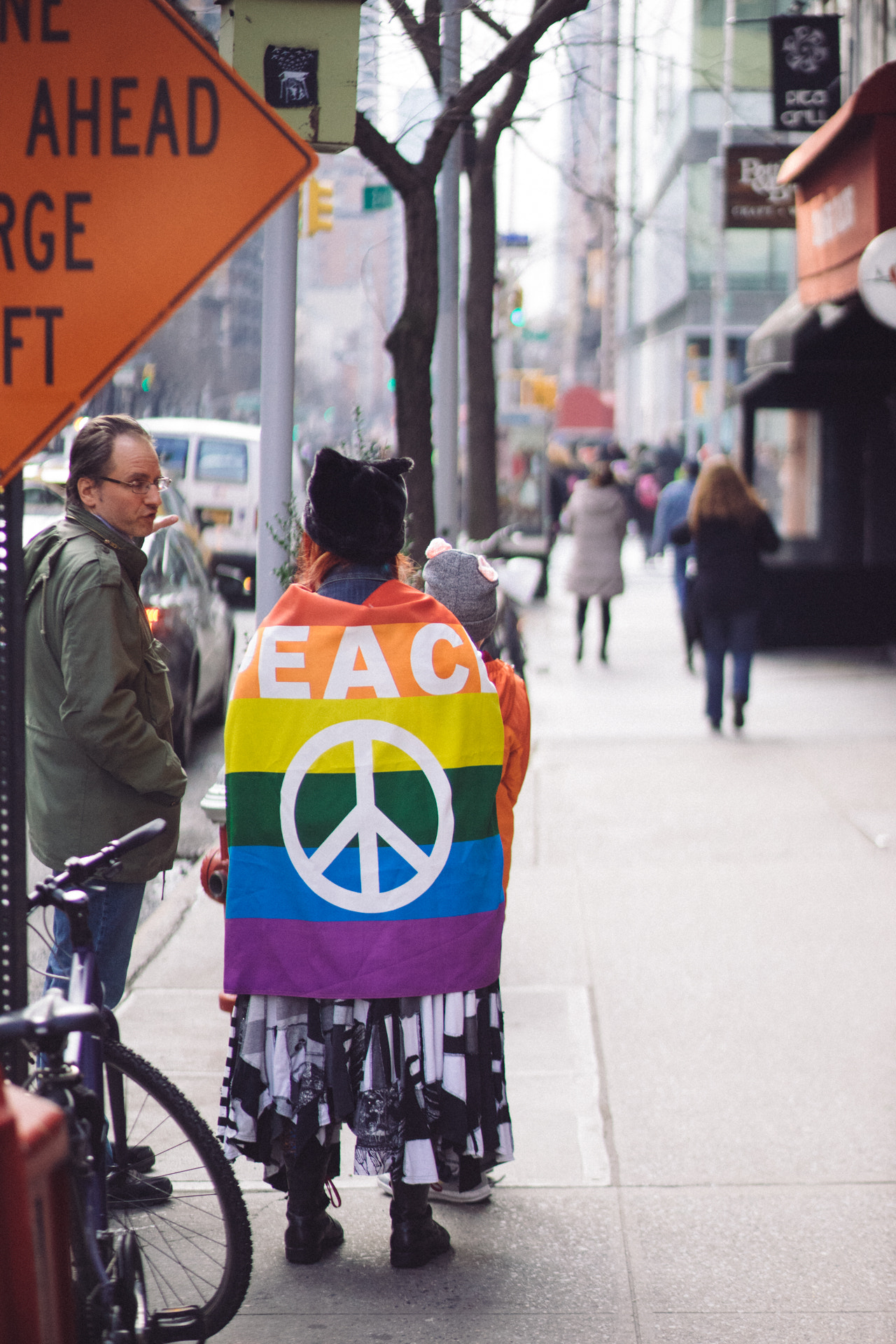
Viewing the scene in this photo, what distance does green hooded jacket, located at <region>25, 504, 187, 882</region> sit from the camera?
3.82 m

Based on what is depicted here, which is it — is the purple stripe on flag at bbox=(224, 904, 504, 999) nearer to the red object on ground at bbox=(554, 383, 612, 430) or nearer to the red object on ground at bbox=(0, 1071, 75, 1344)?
the red object on ground at bbox=(0, 1071, 75, 1344)

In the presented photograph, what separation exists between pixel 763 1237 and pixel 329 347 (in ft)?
50.5

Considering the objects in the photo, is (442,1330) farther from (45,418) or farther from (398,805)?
(45,418)

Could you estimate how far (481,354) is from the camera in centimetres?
1555

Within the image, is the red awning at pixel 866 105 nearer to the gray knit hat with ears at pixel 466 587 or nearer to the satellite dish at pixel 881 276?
the satellite dish at pixel 881 276

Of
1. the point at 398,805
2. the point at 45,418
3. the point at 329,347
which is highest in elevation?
the point at 329,347

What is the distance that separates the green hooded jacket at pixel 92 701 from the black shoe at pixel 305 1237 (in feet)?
2.83

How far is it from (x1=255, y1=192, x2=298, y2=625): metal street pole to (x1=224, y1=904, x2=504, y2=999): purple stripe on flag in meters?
2.57

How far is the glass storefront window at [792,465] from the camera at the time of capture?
56.9 ft

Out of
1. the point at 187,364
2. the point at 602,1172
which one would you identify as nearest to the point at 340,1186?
the point at 602,1172

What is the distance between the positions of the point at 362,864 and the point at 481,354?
12.4 m

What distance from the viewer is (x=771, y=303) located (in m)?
49.7

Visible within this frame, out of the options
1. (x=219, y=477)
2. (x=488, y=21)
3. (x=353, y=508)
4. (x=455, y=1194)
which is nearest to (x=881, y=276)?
(x=488, y=21)

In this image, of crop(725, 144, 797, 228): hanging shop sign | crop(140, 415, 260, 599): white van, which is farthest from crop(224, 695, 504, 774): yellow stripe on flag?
crop(140, 415, 260, 599): white van
